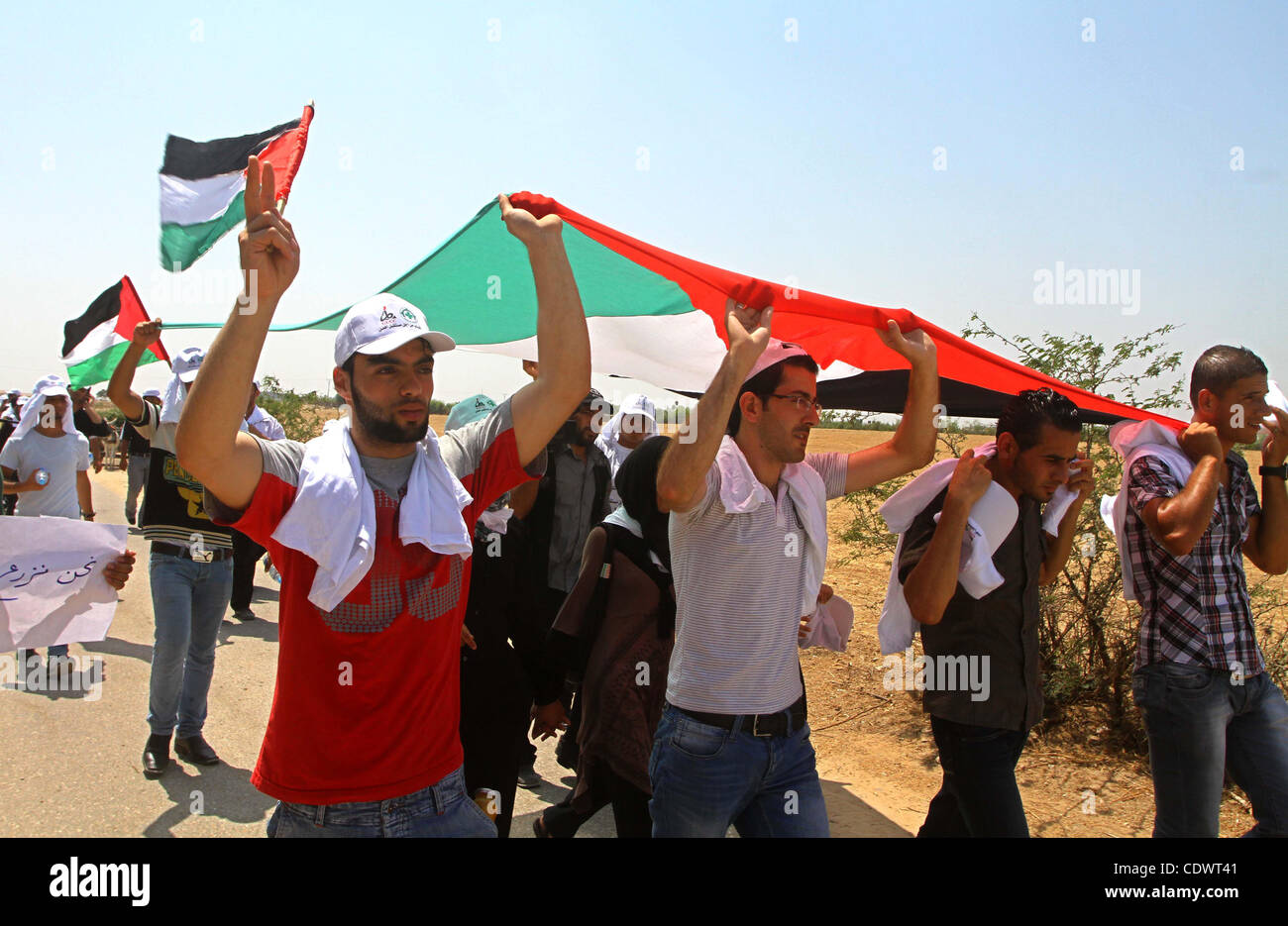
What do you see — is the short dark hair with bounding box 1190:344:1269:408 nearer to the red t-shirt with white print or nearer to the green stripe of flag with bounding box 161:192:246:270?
the red t-shirt with white print

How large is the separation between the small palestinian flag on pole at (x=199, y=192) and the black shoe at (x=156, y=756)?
290 centimetres

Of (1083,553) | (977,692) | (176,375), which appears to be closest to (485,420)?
(977,692)

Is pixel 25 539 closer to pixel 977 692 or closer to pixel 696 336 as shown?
pixel 696 336

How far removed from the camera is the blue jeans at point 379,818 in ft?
7.58

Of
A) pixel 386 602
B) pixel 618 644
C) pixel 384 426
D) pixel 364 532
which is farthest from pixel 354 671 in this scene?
pixel 618 644

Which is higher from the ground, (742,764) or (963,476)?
(963,476)

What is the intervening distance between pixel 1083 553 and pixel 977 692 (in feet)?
11.6

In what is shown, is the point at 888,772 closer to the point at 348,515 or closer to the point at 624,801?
the point at 624,801

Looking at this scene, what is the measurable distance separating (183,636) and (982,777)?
4.24 metres

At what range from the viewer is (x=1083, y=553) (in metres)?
6.20

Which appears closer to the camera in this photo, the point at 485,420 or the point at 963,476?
the point at 485,420

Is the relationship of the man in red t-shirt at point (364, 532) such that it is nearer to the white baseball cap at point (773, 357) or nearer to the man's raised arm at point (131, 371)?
the white baseball cap at point (773, 357)

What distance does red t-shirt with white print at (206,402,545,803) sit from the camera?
2.29m

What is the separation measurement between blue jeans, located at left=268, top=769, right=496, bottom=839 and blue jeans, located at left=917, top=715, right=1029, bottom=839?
1.74 meters
